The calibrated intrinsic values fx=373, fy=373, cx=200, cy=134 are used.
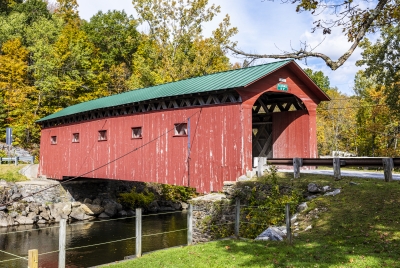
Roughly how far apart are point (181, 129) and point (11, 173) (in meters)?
16.7

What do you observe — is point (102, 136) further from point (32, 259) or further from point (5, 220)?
point (32, 259)

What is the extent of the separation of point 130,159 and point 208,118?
594cm

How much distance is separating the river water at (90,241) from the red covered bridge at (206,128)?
3090mm

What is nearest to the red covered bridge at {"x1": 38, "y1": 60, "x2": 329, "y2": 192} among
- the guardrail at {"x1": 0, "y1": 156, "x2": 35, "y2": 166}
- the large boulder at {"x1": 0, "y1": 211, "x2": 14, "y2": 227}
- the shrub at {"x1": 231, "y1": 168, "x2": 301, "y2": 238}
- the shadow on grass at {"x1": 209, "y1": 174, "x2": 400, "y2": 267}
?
the shrub at {"x1": 231, "y1": 168, "x2": 301, "y2": 238}

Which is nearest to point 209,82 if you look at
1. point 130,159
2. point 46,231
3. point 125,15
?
point 130,159

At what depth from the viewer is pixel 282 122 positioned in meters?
17.3

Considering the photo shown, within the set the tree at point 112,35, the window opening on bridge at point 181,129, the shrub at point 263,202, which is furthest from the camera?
the tree at point 112,35

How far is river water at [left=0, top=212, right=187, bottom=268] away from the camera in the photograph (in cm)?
1484

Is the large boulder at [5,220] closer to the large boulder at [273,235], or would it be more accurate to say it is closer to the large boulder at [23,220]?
the large boulder at [23,220]

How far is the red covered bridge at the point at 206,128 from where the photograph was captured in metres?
13.9

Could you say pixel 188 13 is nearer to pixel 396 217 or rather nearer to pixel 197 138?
pixel 197 138

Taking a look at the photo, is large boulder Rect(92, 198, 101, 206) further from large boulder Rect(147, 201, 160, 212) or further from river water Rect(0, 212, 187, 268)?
river water Rect(0, 212, 187, 268)

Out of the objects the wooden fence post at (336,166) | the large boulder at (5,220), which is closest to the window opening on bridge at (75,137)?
the large boulder at (5,220)

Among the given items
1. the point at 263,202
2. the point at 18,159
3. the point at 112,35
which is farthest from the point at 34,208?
the point at 112,35
